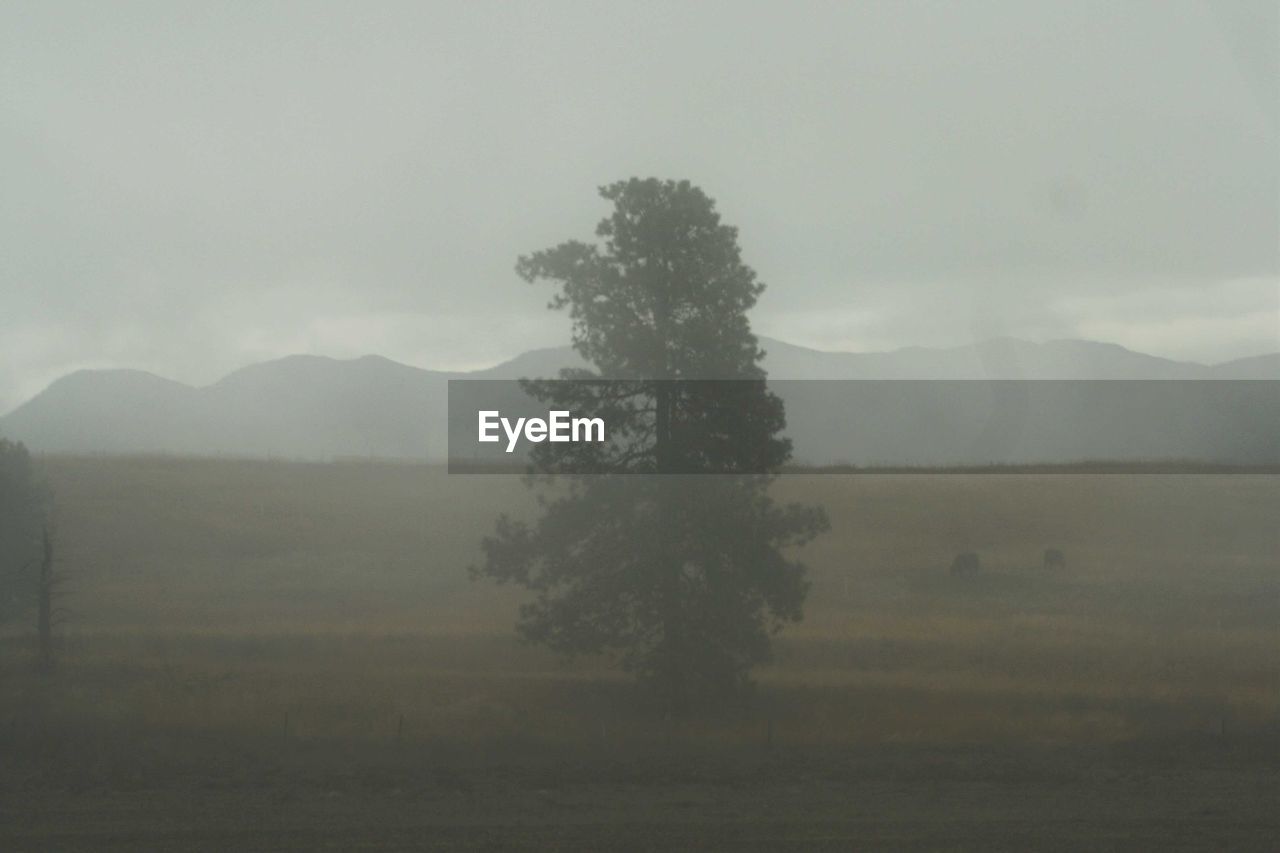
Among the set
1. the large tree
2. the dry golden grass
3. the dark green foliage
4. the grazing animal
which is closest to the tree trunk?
the dry golden grass

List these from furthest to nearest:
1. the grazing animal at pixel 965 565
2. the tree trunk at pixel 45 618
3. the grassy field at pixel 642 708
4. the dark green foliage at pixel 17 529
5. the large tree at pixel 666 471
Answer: the grazing animal at pixel 965 565, the dark green foliage at pixel 17 529, the tree trunk at pixel 45 618, the large tree at pixel 666 471, the grassy field at pixel 642 708

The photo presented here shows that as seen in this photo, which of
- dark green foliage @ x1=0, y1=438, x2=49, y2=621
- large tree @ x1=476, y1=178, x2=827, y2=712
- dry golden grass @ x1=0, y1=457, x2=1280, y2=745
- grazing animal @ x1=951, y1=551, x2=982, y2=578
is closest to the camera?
dry golden grass @ x1=0, y1=457, x2=1280, y2=745

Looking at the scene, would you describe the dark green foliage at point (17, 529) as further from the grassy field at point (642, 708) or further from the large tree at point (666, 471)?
the large tree at point (666, 471)

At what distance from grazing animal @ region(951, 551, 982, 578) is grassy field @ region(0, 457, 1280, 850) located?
866mm

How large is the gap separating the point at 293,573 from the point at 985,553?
75.7 ft

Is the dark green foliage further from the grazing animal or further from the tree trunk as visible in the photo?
the grazing animal

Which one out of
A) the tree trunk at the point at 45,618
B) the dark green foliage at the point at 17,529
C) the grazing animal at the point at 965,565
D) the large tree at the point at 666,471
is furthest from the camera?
the grazing animal at the point at 965,565

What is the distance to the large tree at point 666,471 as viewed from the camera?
1781cm

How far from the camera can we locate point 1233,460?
44.2 metres

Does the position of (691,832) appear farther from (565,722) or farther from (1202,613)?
(1202,613)

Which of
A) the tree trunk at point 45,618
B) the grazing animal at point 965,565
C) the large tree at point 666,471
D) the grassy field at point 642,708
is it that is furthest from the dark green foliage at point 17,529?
the grazing animal at point 965,565

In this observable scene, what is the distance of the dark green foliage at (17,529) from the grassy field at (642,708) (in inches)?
50.1

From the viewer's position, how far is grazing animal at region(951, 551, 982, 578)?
34.8m

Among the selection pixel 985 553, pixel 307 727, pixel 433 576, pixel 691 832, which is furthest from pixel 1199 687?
pixel 433 576
